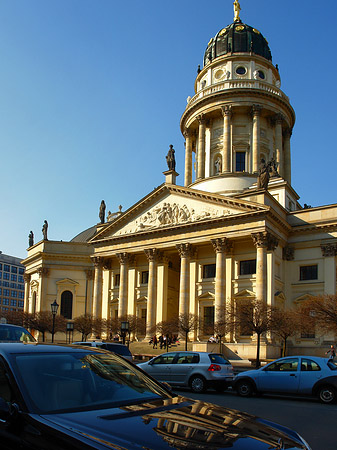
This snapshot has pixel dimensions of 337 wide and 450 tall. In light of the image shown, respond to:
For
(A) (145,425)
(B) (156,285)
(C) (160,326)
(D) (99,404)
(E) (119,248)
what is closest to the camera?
(A) (145,425)

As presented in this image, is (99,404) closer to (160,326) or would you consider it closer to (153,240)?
(160,326)

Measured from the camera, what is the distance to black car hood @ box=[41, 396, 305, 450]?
369cm

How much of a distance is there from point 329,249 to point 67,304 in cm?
3206

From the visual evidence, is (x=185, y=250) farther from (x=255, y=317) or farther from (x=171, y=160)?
(x=255, y=317)

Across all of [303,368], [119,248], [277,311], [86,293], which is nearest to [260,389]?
[303,368]

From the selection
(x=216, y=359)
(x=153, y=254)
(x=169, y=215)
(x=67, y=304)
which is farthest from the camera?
(x=67, y=304)

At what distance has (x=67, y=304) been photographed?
197 feet

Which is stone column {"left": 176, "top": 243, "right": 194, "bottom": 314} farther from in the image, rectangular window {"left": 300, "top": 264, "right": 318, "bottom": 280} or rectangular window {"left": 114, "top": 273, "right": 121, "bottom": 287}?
rectangular window {"left": 114, "top": 273, "right": 121, "bottom": 287}

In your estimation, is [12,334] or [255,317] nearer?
[12,334]

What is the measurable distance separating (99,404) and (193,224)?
40274 mm

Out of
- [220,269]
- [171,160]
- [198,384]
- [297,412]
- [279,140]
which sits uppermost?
[279,140]

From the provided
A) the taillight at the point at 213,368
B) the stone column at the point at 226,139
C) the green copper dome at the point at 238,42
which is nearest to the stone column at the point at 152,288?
the stone column at the point at 226,139

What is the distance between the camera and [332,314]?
30.2 metres

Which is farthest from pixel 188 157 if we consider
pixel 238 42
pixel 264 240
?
pixel 264 240
